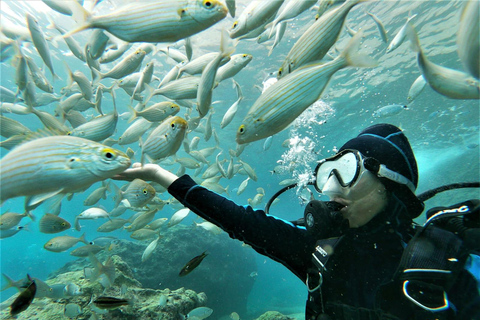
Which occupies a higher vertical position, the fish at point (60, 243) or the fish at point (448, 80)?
the fish at point (448, 80)

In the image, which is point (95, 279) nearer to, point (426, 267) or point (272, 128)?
point (272, 128)

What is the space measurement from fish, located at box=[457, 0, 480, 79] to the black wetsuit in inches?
65.5

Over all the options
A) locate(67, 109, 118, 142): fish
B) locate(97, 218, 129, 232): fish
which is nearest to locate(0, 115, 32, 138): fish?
locate(67, 109, 118, 142): fish

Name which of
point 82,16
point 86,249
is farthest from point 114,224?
point 82,16

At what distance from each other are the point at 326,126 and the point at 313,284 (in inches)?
824

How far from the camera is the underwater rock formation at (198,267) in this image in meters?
11.4

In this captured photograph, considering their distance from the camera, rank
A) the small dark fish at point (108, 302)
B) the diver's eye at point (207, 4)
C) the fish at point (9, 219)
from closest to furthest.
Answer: the diver's eye at point (207, 4) < the small dark fish at point (108, 302) < the fish at point (9, 219)

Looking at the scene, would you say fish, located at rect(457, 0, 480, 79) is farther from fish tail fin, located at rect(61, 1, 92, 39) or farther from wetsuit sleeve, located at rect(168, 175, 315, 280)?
fish tail fin, located at rect(61, 1, 92, 39)

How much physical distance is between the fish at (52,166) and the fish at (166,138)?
87cm

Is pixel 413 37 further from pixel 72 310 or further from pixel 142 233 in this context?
pixel 142 233

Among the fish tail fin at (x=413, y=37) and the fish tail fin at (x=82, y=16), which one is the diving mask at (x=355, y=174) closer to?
the fish tail fin at (x=413, y=37)

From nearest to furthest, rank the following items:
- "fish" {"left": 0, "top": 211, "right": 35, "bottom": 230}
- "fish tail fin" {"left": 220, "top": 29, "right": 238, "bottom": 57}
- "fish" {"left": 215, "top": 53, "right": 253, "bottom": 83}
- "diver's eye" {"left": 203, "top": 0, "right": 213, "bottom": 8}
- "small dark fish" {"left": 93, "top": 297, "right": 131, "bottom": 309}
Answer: "diver's eye" {"left": 203, "top": 0, "right": 213, "bottom": 8} < "fish tail fin" {"left": 220, "top": 29, "right": 238, "bottom": 57} < "small dark fish" {"left": 93, "top": 297, "right": 131, "bottom": 309} < "fish" {"left": 215, "top": 53, "right": 253, "bottom": 83} < "fish" {"left": 0, "top": 211, "right": 35, "bottom": 230}

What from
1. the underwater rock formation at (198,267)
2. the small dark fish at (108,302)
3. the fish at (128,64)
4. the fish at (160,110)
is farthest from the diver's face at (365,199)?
the underwater rock formation at (198,267)

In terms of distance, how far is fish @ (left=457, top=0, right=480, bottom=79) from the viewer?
1.01 m
